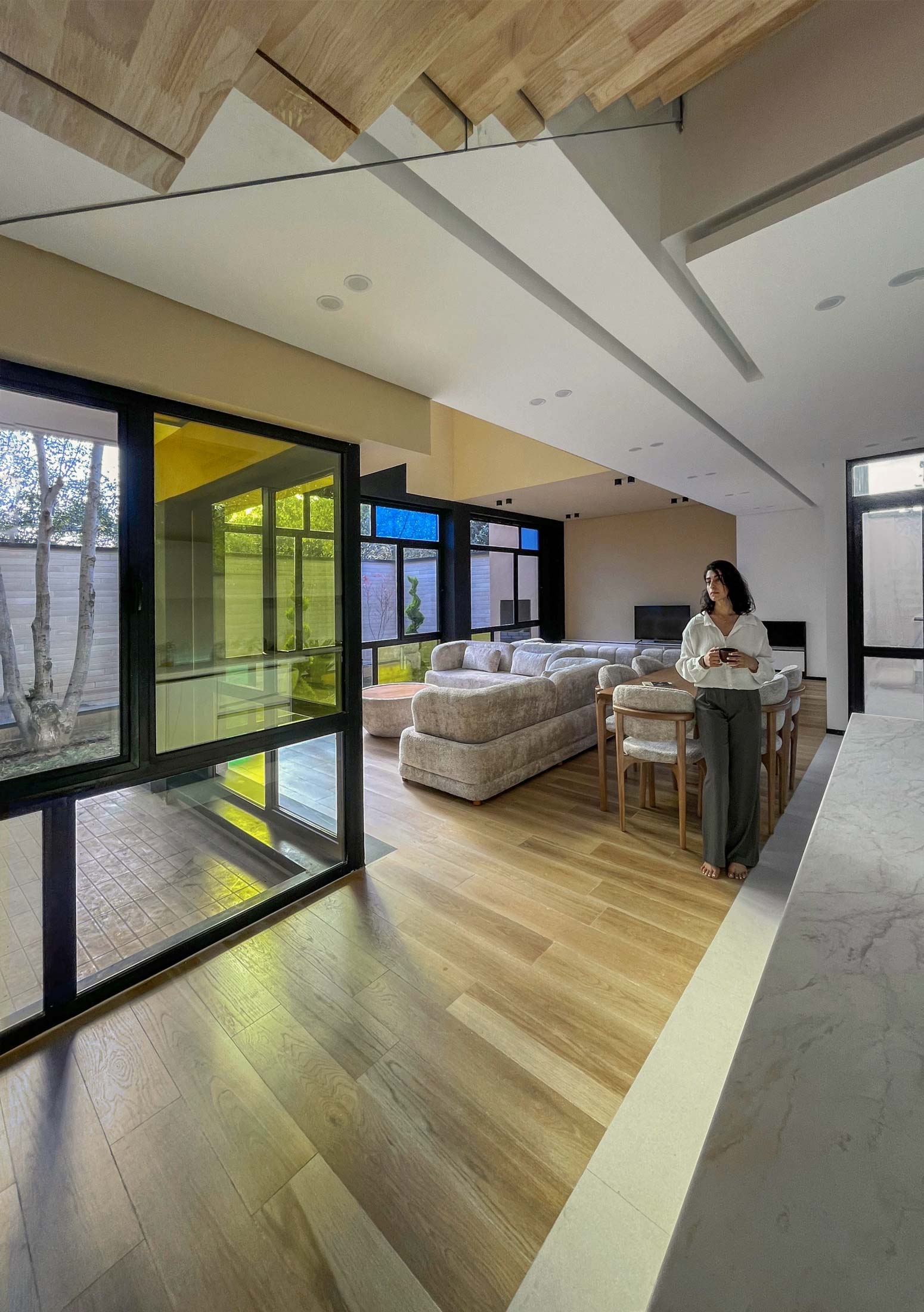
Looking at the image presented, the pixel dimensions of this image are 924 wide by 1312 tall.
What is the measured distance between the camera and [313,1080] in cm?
166

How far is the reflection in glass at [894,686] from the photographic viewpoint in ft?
16.5

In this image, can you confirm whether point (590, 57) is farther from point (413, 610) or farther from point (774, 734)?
point (413, 610)

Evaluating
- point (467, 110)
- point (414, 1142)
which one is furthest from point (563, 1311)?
point (467, 110)

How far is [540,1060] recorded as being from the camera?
1.72m

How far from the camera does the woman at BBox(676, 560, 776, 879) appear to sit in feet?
9.09

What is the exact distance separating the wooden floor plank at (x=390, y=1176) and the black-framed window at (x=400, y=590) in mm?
5975

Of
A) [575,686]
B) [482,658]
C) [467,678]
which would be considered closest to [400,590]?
[482,658]

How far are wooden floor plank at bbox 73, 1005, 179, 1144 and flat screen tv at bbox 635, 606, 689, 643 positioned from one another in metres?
8.77

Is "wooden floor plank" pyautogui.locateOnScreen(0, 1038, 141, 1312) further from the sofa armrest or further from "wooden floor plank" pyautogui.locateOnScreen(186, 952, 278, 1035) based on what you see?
the sofa armrest

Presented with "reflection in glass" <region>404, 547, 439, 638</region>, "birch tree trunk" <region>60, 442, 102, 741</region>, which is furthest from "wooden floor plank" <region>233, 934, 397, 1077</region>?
"reflection in glass" <region>404, 547, 439, 638</region>

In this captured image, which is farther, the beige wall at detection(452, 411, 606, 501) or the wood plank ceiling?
the beige wall at detection(452, 411, 606, 501)

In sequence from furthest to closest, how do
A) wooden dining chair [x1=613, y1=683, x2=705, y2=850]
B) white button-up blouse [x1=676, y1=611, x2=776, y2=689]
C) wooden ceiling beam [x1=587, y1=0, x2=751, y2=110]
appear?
wooden dining chair [x1=613, y1=683, x2=705, y2=850] → white button-up blouse [x1=676, y1=611, x2=776, y2=689] → wooden ceiling beam [x1=587, y1=0, x2=751, y2=110]

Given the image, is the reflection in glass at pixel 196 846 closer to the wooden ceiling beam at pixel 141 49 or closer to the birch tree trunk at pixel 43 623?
the birch tree trunk at pixel 43 623

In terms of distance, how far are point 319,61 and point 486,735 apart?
3.36 metres
